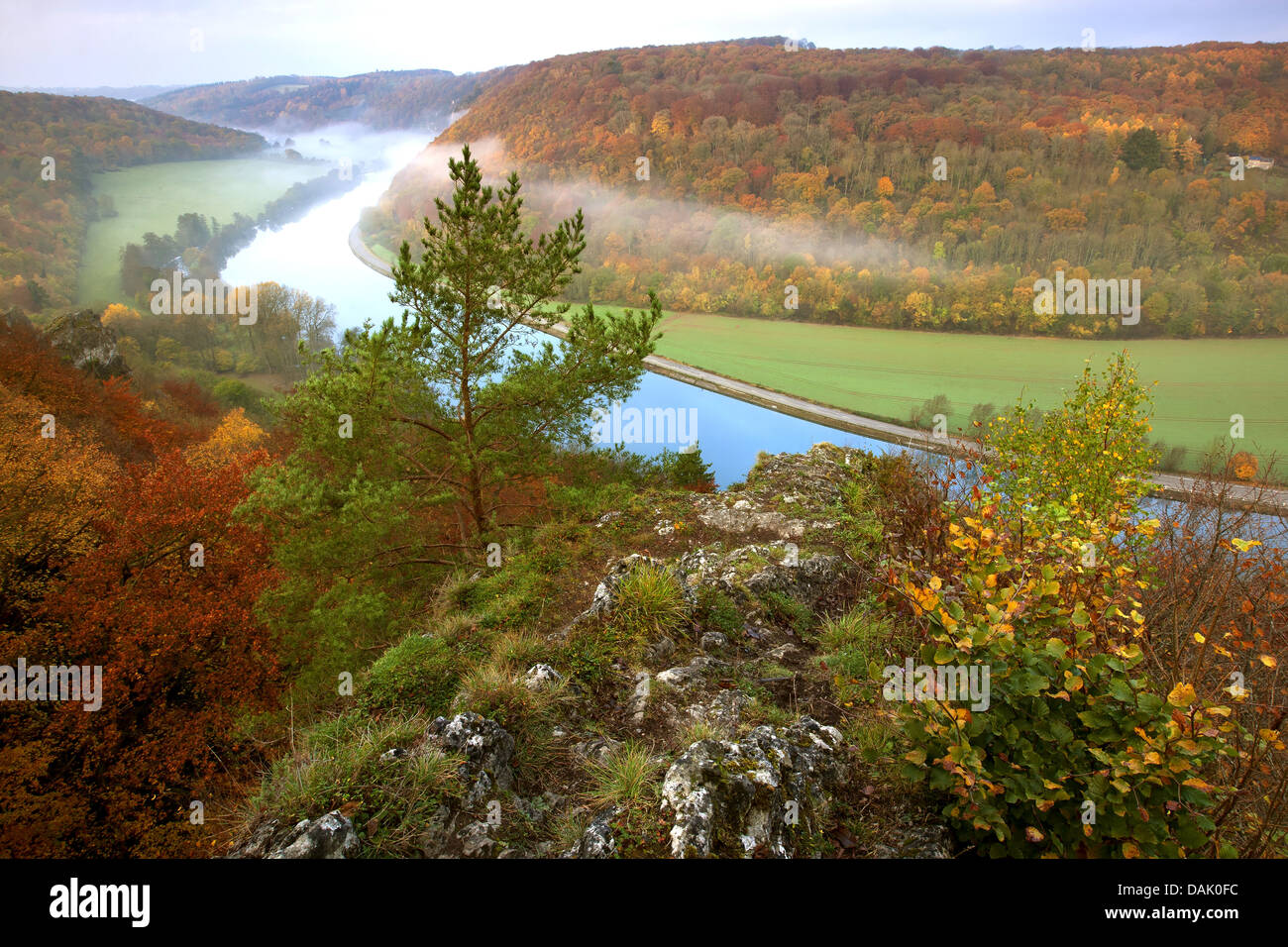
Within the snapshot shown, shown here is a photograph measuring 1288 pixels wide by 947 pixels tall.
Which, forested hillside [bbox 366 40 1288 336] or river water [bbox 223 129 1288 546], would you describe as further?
forested hillside [bbox 366 40 1288 336]

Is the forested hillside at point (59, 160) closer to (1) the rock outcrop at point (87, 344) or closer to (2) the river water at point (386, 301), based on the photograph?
(1) the rock outcrop at point (87, 344)

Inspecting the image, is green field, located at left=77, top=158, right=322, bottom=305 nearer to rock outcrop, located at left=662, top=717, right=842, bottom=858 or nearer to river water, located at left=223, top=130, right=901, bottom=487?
river water, located at left=223, top=130, right=901, bottom=487

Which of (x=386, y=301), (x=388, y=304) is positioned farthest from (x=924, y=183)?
(x=388, y=304)

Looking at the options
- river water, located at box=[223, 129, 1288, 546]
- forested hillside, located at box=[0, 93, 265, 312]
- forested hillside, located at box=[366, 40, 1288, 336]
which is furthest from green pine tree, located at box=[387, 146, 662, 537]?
forested hillside, located at box=[366, 40, 1288, 336]

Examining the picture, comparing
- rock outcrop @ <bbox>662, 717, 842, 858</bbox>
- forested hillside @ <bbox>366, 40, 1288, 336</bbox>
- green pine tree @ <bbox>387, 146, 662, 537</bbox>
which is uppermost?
forested hillside @ <bbox>366, 40, 1288, 336</bbox>

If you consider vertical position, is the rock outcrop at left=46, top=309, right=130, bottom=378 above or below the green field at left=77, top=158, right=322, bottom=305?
below
